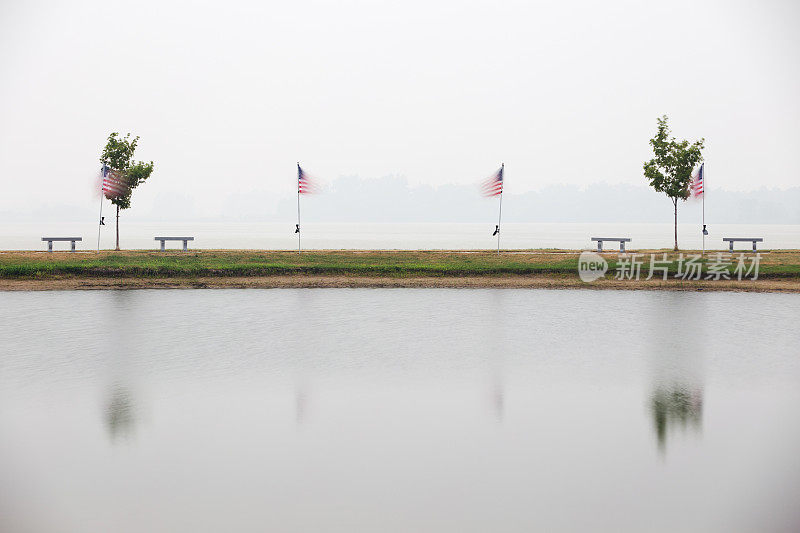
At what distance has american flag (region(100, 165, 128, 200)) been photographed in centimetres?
3706

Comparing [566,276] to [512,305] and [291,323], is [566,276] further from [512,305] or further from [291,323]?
[291,323]

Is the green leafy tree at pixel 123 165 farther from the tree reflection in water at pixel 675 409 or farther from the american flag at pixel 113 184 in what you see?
the tree reflection in water at pixel 675 409

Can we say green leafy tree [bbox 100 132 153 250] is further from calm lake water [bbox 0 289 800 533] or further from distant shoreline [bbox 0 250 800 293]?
→ calm lake water [bbox 0 289 800 533]

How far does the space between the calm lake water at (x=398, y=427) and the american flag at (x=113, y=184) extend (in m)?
22.0

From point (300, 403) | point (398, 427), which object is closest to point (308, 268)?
point (300, 403)

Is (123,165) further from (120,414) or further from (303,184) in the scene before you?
(120,414)

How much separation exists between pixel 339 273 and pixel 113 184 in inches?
649

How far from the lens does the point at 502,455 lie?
25.0 ft

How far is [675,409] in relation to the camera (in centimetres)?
950

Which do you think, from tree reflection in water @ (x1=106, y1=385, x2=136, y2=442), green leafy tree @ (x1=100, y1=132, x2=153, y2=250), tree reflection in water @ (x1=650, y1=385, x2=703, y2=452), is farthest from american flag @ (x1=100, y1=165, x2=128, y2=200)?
tree reflection in water @ (x1=650, y1=385, x2=703, y2=452)

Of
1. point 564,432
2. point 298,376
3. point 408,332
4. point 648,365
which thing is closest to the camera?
point 564,432

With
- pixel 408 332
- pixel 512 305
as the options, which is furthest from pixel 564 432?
pixel 512 305

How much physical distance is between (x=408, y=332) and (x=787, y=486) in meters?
9.99

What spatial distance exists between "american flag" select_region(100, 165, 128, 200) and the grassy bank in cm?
410
